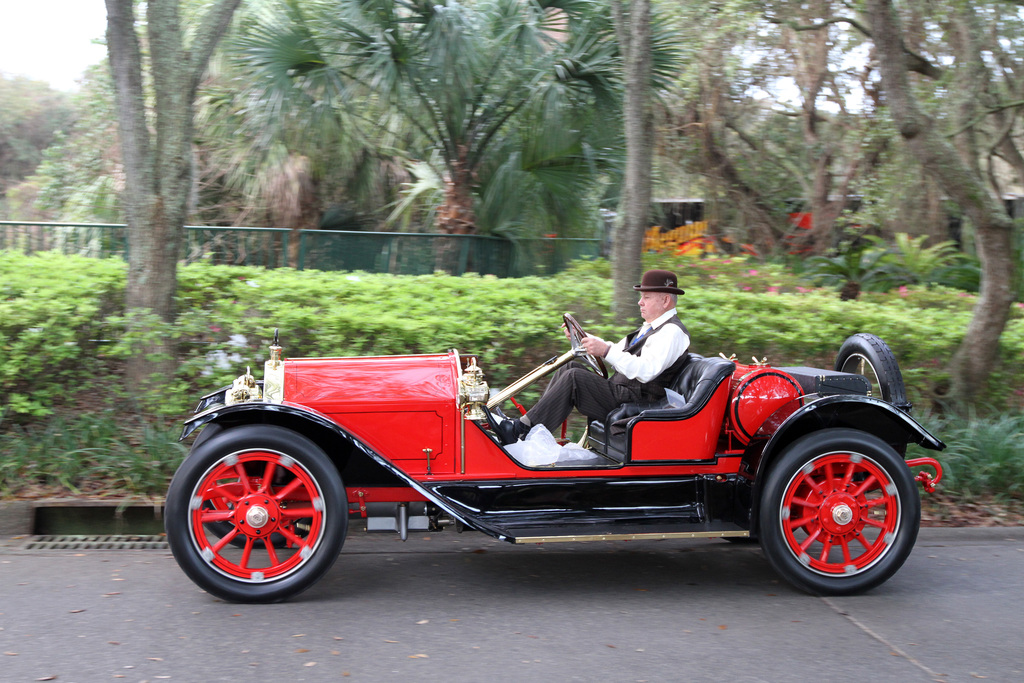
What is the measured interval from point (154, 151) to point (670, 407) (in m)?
4.09

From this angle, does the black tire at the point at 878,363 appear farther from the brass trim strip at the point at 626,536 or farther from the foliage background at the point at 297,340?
the foliage background at the point at 297,340

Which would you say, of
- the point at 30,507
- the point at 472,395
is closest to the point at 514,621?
the point at 472,395

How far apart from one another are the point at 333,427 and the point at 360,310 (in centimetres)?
222

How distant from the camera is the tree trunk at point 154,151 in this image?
5914mm

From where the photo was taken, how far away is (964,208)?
6.59 metres

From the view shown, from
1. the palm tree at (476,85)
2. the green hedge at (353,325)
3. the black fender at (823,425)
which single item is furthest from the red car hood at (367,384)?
the palm tree at (476,85)

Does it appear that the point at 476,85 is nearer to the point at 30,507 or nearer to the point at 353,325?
the point at 353,325

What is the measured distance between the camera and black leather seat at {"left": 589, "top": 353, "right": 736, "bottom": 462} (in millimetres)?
4320

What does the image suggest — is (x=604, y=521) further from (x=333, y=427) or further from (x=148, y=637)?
(x=148, y=637)

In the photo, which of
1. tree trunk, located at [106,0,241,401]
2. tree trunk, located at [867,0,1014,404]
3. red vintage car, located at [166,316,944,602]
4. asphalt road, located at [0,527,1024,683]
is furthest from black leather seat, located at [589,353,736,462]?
tree trunk, located at [106,0,241,401]

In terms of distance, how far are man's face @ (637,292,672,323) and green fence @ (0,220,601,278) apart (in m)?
4.59

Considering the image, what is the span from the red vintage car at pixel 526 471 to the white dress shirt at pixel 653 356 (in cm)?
24

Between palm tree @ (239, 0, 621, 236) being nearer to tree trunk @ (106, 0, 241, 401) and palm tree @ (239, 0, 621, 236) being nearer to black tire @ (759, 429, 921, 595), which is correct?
tree trunk @ (106, 0, 241, 401)

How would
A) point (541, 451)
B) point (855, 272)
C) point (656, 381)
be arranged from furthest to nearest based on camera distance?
point (855, 272)
point (656, 381)
point (541, 451)
